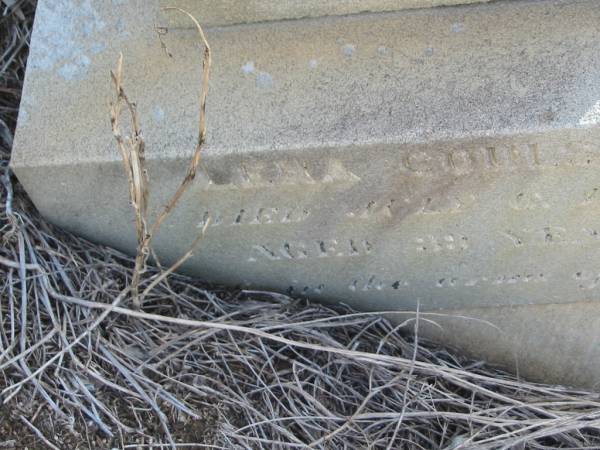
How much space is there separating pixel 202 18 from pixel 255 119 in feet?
0.72

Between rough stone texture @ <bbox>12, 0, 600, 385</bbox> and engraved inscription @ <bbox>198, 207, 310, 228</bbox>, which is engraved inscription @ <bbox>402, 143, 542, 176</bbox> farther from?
engraved inscription @ <bbox>198, 207, 310, 228</bbox>

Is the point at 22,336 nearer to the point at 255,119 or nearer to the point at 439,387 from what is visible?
the point at 255,119

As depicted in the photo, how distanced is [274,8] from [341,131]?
26 centimetres

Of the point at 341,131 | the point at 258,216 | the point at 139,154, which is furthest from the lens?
the point at 258,216

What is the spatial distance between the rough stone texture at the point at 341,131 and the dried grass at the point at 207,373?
103 millimetres

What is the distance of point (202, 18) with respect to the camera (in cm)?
142

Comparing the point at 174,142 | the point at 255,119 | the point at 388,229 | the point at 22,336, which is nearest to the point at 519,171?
the point at 388,229

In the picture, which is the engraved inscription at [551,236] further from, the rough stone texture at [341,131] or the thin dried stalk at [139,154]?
the thin dried stalk at [139,154]

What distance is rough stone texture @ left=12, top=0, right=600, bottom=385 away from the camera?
1.35m

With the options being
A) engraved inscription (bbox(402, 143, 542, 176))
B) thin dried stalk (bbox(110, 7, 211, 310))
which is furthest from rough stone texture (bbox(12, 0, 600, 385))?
thin dried stalk (bbox(110, 7, 211, 310))

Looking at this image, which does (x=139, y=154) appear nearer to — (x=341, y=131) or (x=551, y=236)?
(x=341, y=131)

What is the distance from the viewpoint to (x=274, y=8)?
4.57 ft

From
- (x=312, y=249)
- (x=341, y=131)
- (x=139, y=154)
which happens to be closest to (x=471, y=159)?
(x=341, y=131)

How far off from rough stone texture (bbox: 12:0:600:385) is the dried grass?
0.34 feet
